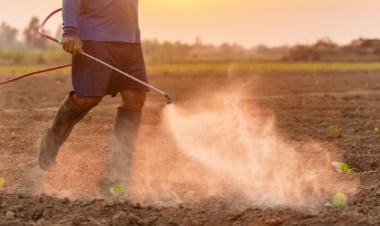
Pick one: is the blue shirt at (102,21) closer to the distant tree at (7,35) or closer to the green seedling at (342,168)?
the green seedling at (342,168)

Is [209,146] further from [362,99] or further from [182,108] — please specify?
[362,99]

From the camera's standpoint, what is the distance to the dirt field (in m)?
4.87

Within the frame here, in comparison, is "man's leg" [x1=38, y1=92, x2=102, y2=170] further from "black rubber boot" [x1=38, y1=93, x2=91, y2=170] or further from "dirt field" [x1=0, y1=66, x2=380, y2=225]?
"dirt field" [x1=0, y1=66, x2=380, y2=225]

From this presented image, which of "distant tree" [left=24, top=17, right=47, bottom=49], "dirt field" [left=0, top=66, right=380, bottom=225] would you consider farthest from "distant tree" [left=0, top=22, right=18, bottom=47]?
"dirt field" [left=0, top=66, right=380, bottom=225]

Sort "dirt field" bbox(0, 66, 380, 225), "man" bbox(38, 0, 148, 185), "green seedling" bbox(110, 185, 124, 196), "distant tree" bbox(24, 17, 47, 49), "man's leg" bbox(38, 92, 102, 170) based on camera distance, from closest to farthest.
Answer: "dirt field" bbox(0, 66, 380, 225) → "green seedling" bbox(110, 185, 124, 196) → "man" bbox(38, 0, 148, 185) → "man's leg" bbox(38, 92, 102, 170) → "distant tree" bbox(24, 17, 47, 49)

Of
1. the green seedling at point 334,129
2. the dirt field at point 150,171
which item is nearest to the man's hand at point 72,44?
the dirt field at point 150,171

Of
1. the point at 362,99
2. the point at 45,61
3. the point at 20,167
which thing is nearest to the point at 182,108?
the point at 362,99

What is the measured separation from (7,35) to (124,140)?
4919 centimetres

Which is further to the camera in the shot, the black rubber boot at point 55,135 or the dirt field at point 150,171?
the black rubber boot at point 55,135

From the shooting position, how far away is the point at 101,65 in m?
6.03

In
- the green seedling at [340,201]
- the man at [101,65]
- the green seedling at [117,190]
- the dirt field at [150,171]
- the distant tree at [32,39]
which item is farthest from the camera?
the distant tree at [32,39]

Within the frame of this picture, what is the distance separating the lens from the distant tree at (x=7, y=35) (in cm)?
5269

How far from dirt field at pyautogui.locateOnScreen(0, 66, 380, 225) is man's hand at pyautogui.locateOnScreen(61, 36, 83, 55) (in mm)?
1060

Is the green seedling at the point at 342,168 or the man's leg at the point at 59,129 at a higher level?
the man's leg at the point at 59,129
